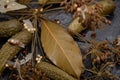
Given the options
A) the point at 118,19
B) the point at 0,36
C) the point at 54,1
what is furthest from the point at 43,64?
the point at 118,19

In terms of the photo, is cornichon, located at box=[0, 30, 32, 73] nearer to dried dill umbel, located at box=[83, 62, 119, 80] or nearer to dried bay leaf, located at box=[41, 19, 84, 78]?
dried bay leaf, located at box=[41, 19, 84, 78]

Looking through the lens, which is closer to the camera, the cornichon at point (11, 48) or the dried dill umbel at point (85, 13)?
the dried dill umbel at point (85, 13)

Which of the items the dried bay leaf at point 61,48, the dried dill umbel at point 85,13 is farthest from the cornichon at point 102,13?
the dried dill umbel at point 85,13

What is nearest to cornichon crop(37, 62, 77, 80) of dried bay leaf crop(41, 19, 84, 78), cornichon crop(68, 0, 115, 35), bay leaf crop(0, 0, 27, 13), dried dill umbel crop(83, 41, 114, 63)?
dried bay leaf crop(41, 19, 84, 78)

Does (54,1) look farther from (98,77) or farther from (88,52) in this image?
(98,77)

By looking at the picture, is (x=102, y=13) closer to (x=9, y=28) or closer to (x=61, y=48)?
(x=61, y=48)

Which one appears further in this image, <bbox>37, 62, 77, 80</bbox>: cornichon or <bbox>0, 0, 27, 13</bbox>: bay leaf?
<bbox>0, 0, 27, 13</bbox>: bay leaf

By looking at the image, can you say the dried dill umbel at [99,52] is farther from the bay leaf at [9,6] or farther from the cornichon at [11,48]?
the bay leaf at [9,6]
